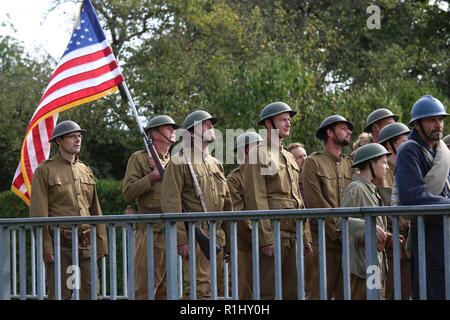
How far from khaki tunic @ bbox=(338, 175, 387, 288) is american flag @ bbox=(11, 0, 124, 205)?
3.32 metres

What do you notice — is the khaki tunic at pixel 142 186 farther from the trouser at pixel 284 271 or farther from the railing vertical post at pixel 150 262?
the railing vertical post at pixel 150 262

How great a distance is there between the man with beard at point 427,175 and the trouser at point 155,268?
227 centimetres

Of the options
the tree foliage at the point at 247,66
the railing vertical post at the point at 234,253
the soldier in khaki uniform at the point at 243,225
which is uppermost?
the tree foliage at the point at 247,66

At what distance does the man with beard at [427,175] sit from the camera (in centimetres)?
816

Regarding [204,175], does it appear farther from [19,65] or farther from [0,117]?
[19,65]

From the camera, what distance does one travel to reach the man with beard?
8164mm

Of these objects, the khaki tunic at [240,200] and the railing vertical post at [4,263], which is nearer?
the railing vertical post at [4,263]

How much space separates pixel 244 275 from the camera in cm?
1084

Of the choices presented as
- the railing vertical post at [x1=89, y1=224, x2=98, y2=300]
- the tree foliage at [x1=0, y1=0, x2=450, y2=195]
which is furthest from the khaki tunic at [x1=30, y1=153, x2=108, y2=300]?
the tree foliage at [x1=0, y1=0, x2=450, y2=195]

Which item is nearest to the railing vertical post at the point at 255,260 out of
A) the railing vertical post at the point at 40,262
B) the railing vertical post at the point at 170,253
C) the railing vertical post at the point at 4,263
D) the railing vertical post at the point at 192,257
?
the railing vertical post at the point at 192,257

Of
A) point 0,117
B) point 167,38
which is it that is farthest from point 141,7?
point 0,117
